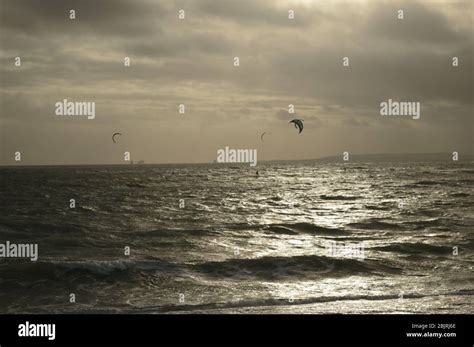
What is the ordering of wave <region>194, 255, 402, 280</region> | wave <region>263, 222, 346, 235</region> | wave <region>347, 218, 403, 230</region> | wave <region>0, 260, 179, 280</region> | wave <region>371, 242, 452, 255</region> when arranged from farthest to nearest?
wave <region>347, 218, 403, 230</region> < wave <region>263, 222, 346, 235</region> < wave <region>371, 242, 452, 255</region> < wave <region>0, 260, 179, 280</region> < wave <region>194, 255, 402, 280</region>

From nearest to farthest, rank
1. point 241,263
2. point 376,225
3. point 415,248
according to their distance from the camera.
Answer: point 241,263, point 415,248, point 376,225

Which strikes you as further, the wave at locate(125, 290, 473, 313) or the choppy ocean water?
the choppy ocean water

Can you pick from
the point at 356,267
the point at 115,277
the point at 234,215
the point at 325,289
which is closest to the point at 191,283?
the point at 115,277

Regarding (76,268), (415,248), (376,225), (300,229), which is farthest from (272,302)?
(376,225)

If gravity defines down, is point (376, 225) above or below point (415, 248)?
above

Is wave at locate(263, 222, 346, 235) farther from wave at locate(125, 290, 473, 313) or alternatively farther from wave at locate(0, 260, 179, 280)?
wave at locate(125, 290, 473, 313)

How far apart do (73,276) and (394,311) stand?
10.2m

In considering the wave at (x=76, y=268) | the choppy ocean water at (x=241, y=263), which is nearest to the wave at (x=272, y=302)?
the choppy ocean water at (x=241, y=263)

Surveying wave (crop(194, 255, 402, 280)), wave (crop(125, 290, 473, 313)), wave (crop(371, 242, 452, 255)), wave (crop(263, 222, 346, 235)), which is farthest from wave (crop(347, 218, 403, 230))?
wave (crop(125, 290, 473, 313))

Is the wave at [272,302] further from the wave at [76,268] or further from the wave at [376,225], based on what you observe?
the wave at [376,225]

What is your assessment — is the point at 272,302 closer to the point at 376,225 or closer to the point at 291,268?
the point at 291,268

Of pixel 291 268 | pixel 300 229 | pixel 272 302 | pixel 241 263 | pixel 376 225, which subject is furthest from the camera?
pixel 376 225
